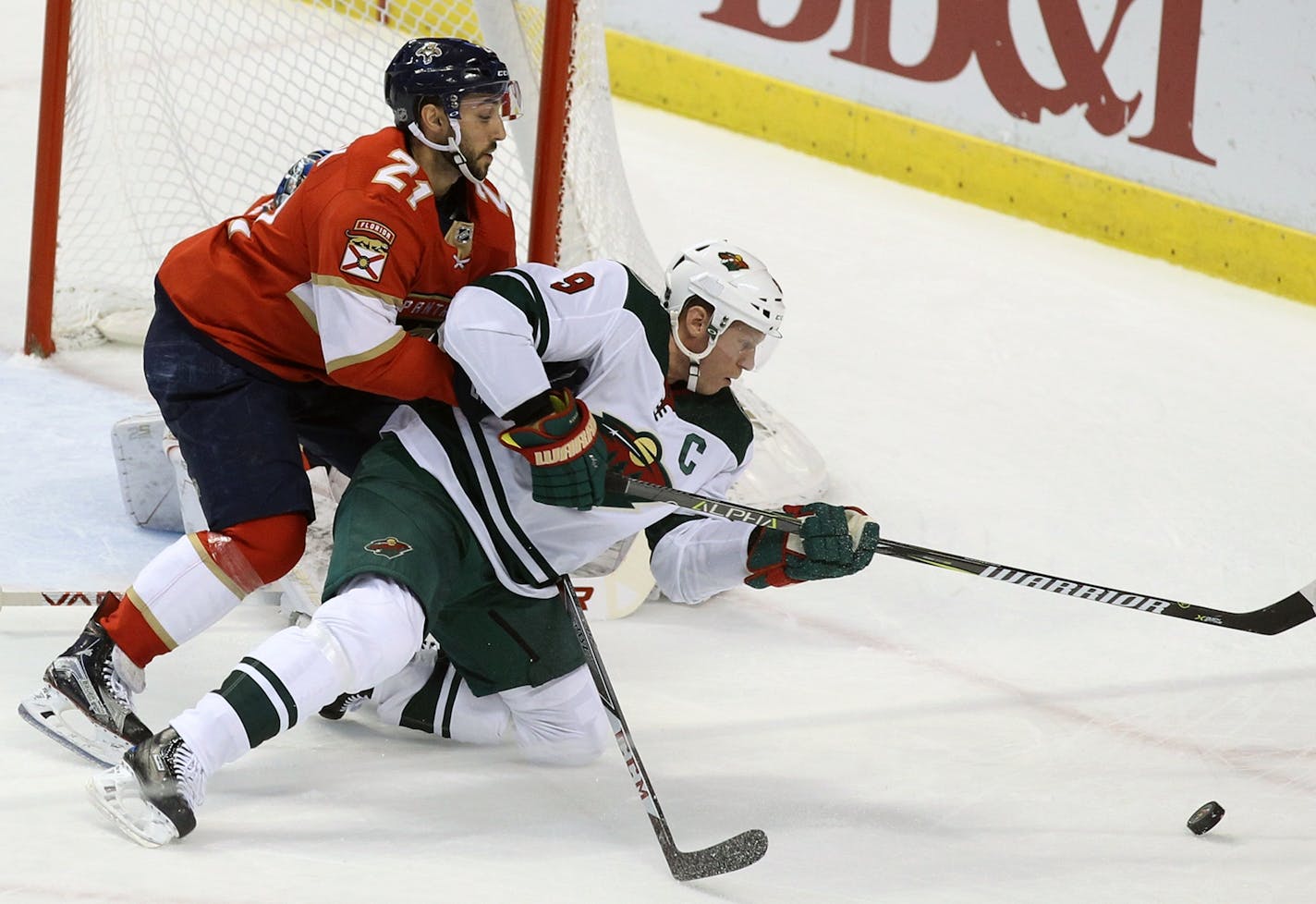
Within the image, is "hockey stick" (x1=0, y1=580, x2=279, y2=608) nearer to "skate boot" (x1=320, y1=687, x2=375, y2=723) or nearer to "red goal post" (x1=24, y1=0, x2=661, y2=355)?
"skate boot" (x1=320, y1=687, x2=375, y2=723)

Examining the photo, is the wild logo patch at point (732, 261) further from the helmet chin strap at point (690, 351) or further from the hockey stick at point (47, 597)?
the hockey stick at point (47, 597)

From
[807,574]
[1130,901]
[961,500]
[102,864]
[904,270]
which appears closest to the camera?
[102,864]

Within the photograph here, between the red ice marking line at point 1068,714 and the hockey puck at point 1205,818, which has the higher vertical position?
the hockey puck at point 1205,818

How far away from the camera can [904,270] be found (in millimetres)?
5672

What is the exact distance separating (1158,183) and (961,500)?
2060 millimetres

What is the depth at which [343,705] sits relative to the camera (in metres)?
2.94

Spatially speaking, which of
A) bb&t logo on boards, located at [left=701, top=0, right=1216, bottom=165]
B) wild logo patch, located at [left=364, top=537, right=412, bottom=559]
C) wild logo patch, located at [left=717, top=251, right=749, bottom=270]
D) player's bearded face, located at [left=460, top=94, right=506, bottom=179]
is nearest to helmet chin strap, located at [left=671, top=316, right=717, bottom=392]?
wild logo patch, located at [left=717, top=251, right=749, bottom=270]

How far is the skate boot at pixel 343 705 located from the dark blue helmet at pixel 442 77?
0.89m

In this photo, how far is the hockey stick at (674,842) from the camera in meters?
2.48

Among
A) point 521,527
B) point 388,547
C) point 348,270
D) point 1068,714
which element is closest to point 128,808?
point 388,547

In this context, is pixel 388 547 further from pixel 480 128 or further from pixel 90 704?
pixel 480 128

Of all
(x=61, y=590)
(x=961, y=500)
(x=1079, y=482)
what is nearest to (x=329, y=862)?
(x=61, y=590)

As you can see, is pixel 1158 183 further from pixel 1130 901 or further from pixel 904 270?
pixel 1130 901

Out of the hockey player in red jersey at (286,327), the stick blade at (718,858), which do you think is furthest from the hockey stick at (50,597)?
the stick blade at (718,858)
